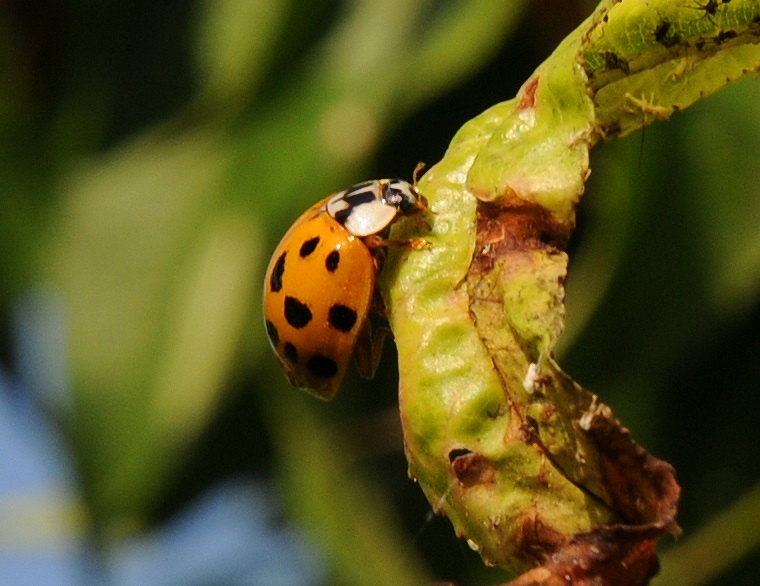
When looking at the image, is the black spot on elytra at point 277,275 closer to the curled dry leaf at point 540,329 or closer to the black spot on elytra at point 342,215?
the black spot on elytra at point 342,215

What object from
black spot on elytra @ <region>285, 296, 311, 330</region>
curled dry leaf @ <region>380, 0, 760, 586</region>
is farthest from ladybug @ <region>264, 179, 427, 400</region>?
curled dry leaf @ <region>380, 0, 760, 586</region>

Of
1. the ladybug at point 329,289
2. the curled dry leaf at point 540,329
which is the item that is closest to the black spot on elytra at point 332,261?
the ladybug at point 329,289

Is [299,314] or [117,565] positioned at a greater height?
[299,314]

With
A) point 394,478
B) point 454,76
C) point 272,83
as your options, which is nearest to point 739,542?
point 394,478

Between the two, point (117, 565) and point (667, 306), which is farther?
point (117, 565)

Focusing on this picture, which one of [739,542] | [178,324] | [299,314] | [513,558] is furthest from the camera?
[178,324]

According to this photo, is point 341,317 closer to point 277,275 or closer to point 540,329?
point 277,275

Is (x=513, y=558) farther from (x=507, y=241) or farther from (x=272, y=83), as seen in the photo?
(x=272, y=83)
